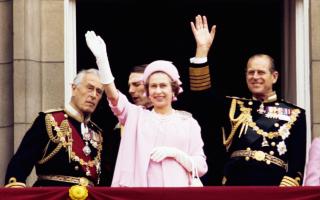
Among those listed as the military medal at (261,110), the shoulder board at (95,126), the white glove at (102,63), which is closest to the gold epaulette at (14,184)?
the shoulder board at (95,126)

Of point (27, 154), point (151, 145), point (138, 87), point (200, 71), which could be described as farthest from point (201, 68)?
point (27, 154)

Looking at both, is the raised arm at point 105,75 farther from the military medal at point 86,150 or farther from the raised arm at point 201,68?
the military medal at point 86,150

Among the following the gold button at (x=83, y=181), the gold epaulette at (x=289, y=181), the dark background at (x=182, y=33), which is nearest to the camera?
the gold epaulette at (x=289, y=181)

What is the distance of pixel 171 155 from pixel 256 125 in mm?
1068

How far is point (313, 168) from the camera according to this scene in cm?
1157

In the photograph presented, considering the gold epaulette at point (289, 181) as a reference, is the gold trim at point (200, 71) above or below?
above

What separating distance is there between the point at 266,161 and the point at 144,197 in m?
1.31

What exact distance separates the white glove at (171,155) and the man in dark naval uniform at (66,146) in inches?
35.5

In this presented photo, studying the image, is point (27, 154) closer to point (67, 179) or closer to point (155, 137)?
point (67, 179)

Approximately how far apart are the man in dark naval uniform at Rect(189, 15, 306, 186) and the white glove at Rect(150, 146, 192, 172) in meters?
0.68

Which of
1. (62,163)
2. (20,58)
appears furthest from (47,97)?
(62,163)

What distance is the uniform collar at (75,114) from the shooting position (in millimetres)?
12016

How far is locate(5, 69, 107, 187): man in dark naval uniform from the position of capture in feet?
38.3

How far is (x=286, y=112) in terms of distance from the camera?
11.9m
